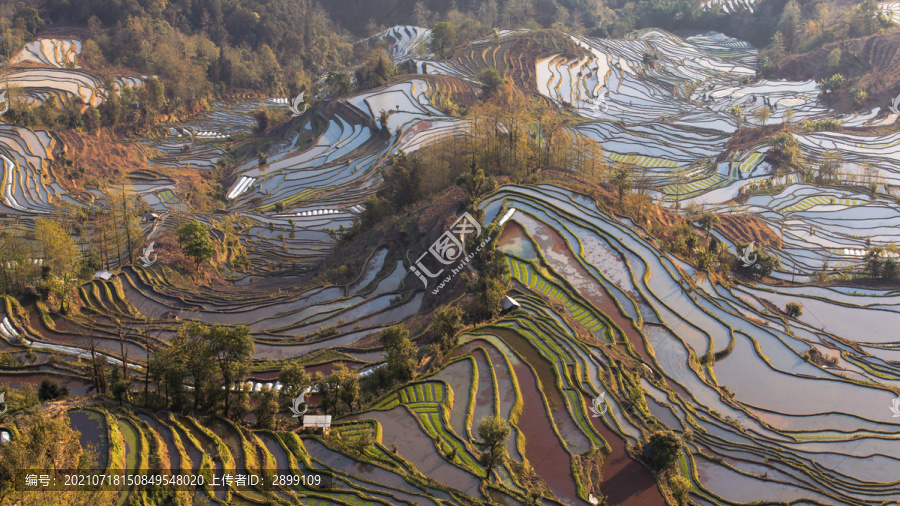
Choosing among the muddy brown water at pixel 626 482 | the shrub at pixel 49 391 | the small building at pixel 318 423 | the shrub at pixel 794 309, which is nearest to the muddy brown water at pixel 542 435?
the muddy brown water at pixel 626 482

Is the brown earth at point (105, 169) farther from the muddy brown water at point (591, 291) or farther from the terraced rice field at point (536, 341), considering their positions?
the muddy brown water at point (591, 291)

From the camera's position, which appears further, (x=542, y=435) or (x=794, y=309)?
(x=794, y=309)

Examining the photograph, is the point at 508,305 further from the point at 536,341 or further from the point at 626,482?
the point at 626,482

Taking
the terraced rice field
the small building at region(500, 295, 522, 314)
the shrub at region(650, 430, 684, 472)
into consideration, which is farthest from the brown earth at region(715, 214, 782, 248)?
the shrub at region(650, 430, 684, 472)

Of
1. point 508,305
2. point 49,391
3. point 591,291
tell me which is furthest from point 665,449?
point 49,391

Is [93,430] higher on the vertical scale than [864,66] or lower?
lower

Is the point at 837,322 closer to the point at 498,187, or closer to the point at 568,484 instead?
the point at 498,187

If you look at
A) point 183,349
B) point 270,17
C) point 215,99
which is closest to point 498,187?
point 183,349

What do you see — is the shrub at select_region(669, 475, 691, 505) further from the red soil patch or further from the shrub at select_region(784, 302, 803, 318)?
the shrub at select_region(784, 302, 803, 318)
